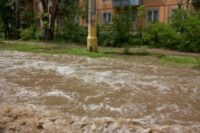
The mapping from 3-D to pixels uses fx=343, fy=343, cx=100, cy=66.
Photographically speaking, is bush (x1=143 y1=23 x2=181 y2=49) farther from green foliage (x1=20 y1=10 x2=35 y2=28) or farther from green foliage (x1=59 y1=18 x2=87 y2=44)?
green foliage (x1=20 y1=10 x2=35 y2=28)

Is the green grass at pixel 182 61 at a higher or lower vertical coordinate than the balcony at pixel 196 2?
lower

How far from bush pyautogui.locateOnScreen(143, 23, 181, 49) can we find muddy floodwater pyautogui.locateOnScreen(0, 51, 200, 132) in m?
6.71

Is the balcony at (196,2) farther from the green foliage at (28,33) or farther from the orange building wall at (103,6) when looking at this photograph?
the green foliage at (28,33)

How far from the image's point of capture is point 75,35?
2288 centimetres

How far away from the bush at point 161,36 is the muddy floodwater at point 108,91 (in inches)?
264

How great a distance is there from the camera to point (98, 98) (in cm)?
730

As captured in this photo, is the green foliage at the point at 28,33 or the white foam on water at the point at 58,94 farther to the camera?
the green foliage at the point at 28,33

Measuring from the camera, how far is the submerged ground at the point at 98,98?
5.36 metres

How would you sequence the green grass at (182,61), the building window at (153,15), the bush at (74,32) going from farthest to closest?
the building window at (153,15)
the bush at (74,32)
the green grass at (182,61)

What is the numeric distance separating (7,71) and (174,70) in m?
5.39

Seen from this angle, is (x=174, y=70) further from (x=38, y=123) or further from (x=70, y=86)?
(x=38, y=123)

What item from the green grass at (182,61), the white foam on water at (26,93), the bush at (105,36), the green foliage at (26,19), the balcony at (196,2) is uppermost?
the balcony at (196,2)

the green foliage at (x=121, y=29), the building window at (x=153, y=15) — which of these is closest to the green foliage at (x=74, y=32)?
the green foliage at (x=121, y=29)

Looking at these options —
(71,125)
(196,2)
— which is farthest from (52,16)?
(71,125)
